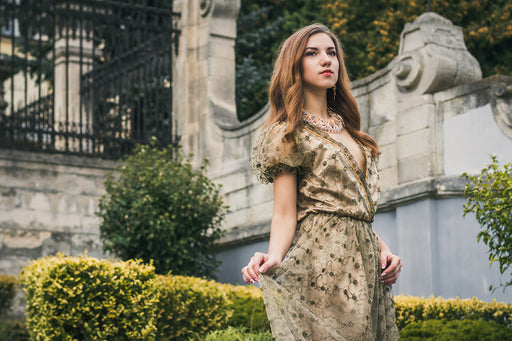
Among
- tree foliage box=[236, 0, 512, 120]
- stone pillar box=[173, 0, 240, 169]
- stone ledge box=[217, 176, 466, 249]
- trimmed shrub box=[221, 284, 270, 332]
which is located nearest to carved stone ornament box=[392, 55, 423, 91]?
stone ledge box=[217, 176, 466, 249]

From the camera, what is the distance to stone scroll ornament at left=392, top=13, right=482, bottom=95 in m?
8.02

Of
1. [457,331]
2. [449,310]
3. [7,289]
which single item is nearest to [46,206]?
[7,289]

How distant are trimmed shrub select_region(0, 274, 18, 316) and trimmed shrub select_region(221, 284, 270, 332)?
10.2ft

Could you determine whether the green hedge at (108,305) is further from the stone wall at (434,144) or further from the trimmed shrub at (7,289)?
the trimmed shrub at (7,289)

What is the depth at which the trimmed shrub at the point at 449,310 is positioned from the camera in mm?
6379

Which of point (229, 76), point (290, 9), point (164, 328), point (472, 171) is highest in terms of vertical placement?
point (290, 9)

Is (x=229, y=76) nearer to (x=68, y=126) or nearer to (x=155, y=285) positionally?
(x=68, y=126)

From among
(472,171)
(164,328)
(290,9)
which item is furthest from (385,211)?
(290,9)

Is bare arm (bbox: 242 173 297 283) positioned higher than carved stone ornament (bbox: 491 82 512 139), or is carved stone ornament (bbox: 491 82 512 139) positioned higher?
carved stone ornament (bbox: 491 82 512 139)

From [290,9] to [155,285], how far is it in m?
11.2

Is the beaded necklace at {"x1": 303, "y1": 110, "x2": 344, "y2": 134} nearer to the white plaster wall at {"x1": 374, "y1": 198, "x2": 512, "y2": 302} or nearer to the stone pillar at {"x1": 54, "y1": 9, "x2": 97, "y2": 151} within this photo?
the white plaster wall at {"x1": 374, "y1": 198, "x2": 512, "y2": 302}

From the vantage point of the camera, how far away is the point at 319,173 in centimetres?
338

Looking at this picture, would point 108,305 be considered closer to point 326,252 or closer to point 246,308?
point 246,308

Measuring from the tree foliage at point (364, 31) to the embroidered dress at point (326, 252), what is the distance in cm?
986
